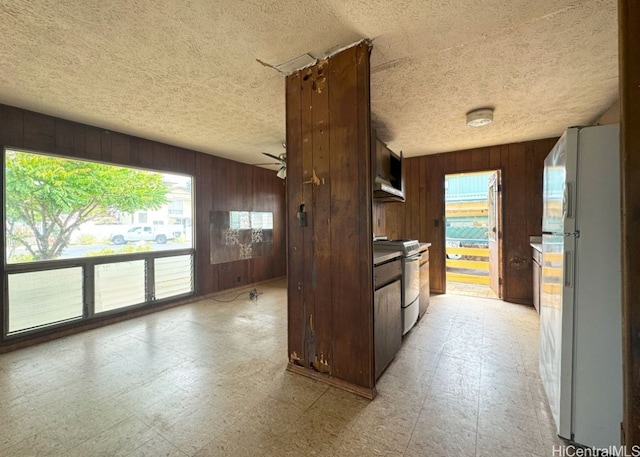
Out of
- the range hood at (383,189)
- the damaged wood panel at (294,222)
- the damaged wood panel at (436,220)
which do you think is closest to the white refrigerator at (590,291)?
the range hood at (383,189)

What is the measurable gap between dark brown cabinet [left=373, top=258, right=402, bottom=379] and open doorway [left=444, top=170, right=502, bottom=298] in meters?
2.72

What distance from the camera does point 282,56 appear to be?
75.6 inches

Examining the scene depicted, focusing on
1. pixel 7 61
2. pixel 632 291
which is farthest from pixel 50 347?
pixel 632 291

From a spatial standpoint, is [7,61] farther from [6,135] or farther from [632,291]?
[632,291]

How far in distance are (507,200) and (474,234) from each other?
9.53 ft

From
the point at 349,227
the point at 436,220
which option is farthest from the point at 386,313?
the point at 436,220

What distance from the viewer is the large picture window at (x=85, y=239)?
2.69 meters

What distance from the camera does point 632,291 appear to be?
977 millimetres

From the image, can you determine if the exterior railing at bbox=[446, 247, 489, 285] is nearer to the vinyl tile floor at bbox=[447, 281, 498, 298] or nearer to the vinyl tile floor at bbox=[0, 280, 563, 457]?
the vinyl tile floor at bbox=[447, 281, 498, 298]

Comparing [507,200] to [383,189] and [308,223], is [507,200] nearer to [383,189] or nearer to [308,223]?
[383,189]

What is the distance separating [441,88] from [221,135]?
276cm

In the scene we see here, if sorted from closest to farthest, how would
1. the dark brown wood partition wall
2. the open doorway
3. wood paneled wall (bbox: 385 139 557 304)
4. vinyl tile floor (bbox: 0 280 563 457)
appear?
the dark brown wood partition wall → vinyl tile floor (bbox: 0 280 563 457) → wood paneled wall (bbox: 385 139 557 304) → the open doorway

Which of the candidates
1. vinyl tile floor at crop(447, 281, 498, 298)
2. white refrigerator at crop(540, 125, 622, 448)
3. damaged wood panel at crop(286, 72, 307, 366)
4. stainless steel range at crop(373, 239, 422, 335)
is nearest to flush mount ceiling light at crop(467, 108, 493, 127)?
stainless steel range at crop(373, 239, 422, 335)

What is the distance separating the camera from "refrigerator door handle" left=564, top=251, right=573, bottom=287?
1.33 m
